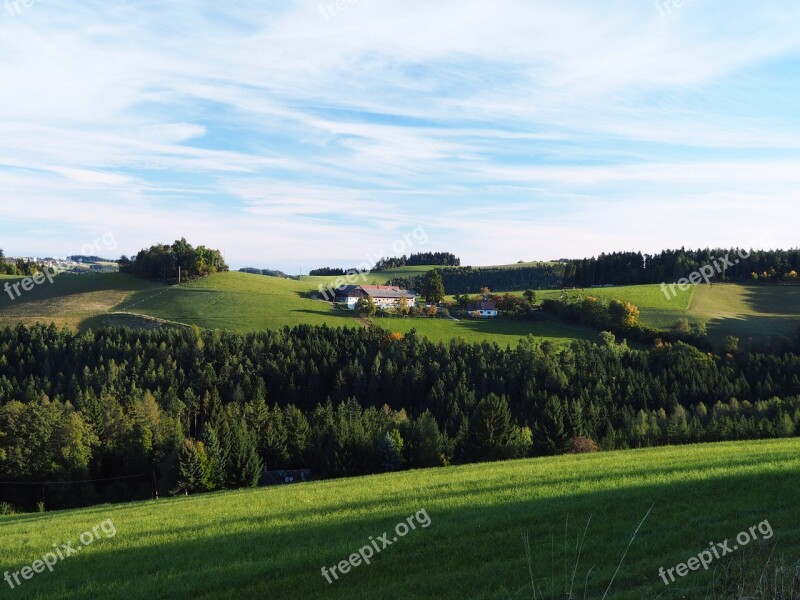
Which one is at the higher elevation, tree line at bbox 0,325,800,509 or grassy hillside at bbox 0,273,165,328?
grassy hillside at bbox 0,273,165,328

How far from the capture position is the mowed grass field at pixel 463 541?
33.5 feet

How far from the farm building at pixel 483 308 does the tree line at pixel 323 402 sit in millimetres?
27762

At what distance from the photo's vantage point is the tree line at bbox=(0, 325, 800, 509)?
175 feet

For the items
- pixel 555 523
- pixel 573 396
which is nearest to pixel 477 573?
pixel 555 523

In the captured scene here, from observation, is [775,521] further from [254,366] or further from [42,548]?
[254,366]

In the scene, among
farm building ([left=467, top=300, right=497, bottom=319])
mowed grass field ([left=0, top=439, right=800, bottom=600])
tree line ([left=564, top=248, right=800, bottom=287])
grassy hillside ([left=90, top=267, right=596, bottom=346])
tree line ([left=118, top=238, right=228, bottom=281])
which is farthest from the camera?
tree line ([left=564, top=248, right=800, bottom=287])

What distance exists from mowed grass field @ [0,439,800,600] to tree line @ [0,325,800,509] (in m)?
32.5

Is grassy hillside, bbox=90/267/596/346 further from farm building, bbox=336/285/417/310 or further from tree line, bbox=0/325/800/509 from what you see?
tree line, bbox=0/325/800/509

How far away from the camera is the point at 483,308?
13050cm

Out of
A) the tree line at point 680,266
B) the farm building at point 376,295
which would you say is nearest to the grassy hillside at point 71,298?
the farm building at point 376,295

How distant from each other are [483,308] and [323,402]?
4818cm

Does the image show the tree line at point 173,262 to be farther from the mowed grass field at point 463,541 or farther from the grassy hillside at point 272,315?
the mowed grass field at point 463,541

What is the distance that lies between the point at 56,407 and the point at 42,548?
5268cm

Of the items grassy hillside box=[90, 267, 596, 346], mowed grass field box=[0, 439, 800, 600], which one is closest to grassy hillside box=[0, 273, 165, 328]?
grassy hillside box=[90, 267, 596, 346]
